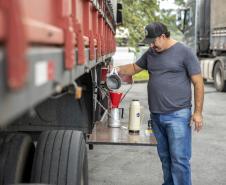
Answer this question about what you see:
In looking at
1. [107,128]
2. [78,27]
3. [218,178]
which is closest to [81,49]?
[78,27]

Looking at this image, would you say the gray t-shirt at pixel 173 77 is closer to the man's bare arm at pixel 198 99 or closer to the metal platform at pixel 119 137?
the man's bare arm at pixel 198 99

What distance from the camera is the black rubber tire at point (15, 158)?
3.16 metres

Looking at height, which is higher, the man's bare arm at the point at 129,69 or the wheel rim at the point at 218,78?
the man's bare arm at the point at 129,69

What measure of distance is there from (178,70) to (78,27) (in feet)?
8.56

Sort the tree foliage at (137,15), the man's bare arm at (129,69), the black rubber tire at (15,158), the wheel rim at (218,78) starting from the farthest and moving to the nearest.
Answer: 1. the tree foliage at (137,15)
2. the wheel rim at (218,78)
3. the man's bare arm at (129,69)
4. the black rubber tire at (15,158)

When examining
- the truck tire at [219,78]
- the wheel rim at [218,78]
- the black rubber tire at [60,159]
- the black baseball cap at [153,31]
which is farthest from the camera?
the wheel rim at [218,78]

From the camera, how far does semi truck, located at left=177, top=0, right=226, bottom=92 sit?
56.6 feet

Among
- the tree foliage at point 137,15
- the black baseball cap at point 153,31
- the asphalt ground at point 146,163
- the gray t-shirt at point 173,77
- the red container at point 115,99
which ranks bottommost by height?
the asphalt ground at point 146,163

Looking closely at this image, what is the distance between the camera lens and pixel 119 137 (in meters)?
5.29

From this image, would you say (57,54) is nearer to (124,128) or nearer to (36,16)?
(36,16)

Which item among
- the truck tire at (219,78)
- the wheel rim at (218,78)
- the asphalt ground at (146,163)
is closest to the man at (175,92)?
the asphalt ground at (146,163)

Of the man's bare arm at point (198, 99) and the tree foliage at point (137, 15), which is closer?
the man's bare arm at point (198, 99)

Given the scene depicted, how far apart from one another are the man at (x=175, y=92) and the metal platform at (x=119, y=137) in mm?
282

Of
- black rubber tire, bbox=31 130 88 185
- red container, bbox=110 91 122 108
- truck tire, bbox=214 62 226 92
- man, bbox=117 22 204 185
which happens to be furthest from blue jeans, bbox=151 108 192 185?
truck tire, bbox=214 62 226 92
